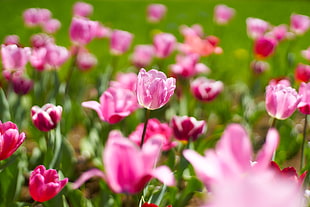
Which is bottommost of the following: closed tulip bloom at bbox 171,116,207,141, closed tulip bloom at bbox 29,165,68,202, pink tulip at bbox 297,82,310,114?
closed tulip bloom at bbox 29,165,68,202

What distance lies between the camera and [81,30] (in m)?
2.02

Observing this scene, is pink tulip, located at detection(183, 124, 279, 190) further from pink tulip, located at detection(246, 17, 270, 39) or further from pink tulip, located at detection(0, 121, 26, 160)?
pink tulip, located at detection(246, 17, 270, 39)

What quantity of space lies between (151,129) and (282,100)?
0.47 metres

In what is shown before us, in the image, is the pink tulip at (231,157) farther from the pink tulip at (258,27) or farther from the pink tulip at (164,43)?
the pink tulip at (258,27)

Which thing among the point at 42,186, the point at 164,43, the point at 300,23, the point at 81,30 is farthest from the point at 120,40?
the point at 42,186

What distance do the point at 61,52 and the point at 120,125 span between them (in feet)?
1.52

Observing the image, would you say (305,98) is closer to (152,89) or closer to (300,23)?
(152,89)

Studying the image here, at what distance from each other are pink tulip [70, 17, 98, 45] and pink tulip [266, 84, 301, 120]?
1.04m

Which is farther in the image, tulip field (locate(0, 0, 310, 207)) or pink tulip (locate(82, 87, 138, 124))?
pink tulip (locate(82, 87, 138, 124))

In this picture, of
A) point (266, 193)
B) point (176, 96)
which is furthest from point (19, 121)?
point (266, 193)

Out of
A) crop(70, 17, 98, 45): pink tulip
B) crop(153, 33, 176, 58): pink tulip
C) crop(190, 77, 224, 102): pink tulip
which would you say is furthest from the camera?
crop(153, 33, 176, 58): pink tulip

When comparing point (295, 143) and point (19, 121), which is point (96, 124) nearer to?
point (19, 121)

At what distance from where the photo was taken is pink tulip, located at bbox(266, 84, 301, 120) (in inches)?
47.6

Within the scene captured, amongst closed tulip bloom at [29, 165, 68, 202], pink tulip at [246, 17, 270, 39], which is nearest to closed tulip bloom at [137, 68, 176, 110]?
closed tulip bloom at [29, 165, 68, 202]
